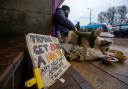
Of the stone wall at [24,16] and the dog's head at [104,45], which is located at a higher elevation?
the stone wall at [24,16]

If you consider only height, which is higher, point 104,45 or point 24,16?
point 24,16

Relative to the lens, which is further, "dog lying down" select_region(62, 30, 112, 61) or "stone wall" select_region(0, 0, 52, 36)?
"stone wall" select_region(0, 0, 52, 36)

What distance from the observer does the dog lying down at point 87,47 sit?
242 centimetres

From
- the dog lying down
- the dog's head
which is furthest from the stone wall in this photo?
the dog's head

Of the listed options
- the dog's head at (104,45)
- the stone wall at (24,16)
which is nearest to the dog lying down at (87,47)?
the dog's head at (104,45)

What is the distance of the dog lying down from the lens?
95.4 inches

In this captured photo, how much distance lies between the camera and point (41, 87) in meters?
0.88

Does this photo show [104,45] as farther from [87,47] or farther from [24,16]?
[24,16]

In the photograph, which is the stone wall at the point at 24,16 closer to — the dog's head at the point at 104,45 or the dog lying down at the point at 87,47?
the dog lying down at the point at 87,47

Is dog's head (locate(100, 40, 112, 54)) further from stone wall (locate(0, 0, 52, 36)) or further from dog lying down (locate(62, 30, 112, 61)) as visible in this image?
stone wall (locate(0, 0, 52, 36))

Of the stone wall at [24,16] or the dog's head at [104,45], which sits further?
the stone wall at [24,16]

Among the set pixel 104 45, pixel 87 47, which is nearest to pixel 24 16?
pixel 87 47

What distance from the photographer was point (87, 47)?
251cm

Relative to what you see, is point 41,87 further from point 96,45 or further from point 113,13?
point 113,13
